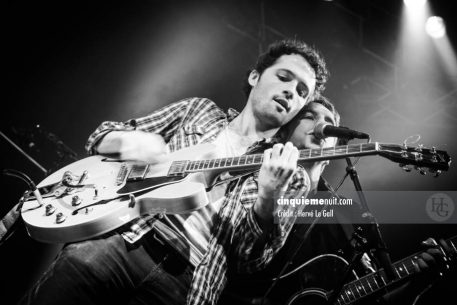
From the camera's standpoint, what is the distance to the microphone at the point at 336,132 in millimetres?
2105

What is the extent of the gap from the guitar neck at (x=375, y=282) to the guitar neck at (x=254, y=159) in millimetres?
918

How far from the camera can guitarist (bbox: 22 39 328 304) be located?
190 centimetres

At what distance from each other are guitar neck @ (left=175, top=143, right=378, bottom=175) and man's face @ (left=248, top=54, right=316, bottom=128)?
76cm

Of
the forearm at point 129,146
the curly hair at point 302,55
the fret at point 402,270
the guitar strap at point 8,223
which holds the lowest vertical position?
the guitar strap at point 8,223

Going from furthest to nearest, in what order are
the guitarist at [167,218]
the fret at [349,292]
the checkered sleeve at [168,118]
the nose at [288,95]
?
the nose at [288,95] → the checkered sleeve at [168,118] → the fret at [349,292] → the guitarist at [167,218]

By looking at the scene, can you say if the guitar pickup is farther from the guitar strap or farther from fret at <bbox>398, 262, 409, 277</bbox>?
fret at <bbox>398, 262, 409, 277</bbox>

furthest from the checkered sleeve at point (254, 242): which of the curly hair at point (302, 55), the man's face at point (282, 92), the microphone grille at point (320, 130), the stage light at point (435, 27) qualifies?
the stage light at point (435, 27)

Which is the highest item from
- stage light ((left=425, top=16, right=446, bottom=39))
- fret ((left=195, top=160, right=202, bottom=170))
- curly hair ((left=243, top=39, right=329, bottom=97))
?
stage light ((left=425, top=16, right=446, bottom=39))

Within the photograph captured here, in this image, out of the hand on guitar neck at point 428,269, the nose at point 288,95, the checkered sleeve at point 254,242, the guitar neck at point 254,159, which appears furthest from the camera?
the nose at point 288,95

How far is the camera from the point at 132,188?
217 centimetres

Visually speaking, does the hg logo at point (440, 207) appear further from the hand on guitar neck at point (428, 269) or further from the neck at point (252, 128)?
the neck at point (252, 128)

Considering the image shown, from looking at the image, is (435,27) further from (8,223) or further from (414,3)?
(8,223)

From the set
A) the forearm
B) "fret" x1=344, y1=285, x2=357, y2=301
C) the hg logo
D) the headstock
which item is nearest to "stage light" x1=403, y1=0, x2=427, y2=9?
the hg logo

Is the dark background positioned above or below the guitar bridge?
above
